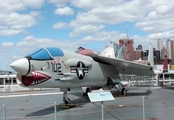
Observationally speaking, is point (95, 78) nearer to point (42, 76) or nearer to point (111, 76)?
point (111, 76)

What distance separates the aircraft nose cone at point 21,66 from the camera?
10094 mm

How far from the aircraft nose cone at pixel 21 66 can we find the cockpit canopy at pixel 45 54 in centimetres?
59

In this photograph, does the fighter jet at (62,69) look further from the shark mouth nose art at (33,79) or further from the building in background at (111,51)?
the building in background at (111,51)

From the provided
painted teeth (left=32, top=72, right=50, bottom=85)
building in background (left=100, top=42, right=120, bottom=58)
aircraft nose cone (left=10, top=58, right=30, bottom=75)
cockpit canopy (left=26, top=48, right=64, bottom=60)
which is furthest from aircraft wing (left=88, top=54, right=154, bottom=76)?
building in background (left=100, top=42, right=120, bottom=58)

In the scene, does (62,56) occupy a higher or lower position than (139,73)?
higher

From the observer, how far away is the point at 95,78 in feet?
46.6

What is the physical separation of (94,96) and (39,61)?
459cm

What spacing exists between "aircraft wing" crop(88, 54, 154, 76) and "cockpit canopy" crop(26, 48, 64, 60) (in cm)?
320

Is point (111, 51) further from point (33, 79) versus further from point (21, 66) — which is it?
point (21, 66)

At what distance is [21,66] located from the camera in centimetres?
1018

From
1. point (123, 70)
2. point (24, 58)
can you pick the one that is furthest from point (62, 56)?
point (123, 70)

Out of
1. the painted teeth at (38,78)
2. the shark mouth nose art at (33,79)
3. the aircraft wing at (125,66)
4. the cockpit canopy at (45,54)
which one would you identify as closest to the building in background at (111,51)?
the aircraft wing at (125,66)

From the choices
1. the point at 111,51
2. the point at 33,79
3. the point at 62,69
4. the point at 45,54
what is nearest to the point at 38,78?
the point at 33,79

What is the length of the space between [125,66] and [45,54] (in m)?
7.89
